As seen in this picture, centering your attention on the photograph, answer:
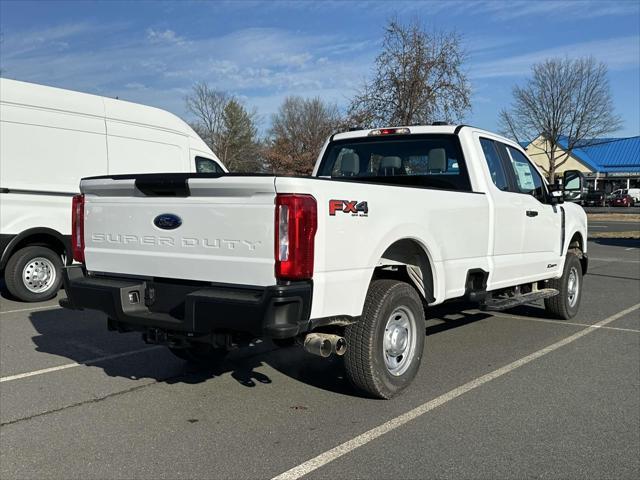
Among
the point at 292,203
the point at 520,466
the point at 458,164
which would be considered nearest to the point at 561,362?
the point at 458,164

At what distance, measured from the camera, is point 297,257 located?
3664mm

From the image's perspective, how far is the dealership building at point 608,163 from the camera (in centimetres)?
6386

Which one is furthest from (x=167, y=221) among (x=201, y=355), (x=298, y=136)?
(x=298, y=136)

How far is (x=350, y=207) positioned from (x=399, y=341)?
1.34 metres

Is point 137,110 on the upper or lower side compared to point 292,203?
upper

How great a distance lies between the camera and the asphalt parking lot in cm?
360

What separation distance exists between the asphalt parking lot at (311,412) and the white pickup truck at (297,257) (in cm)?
44

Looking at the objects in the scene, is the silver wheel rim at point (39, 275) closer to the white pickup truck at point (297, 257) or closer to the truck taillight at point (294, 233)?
the white pickup truck at point (297, 257)

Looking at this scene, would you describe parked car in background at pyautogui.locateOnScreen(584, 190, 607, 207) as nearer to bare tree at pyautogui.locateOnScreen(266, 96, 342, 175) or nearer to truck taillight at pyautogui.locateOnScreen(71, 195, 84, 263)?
bare tree at pyautogui.locateOnScreen(266, 96, 342, 175)

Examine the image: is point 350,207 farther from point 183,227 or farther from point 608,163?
point 608,163

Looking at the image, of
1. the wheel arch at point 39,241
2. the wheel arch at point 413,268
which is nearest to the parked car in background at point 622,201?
the wheel arch at point 39,241

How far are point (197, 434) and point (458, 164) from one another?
3.56 metres

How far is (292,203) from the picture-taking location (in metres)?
3.63

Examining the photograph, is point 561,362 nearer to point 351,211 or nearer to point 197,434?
point 351,211
